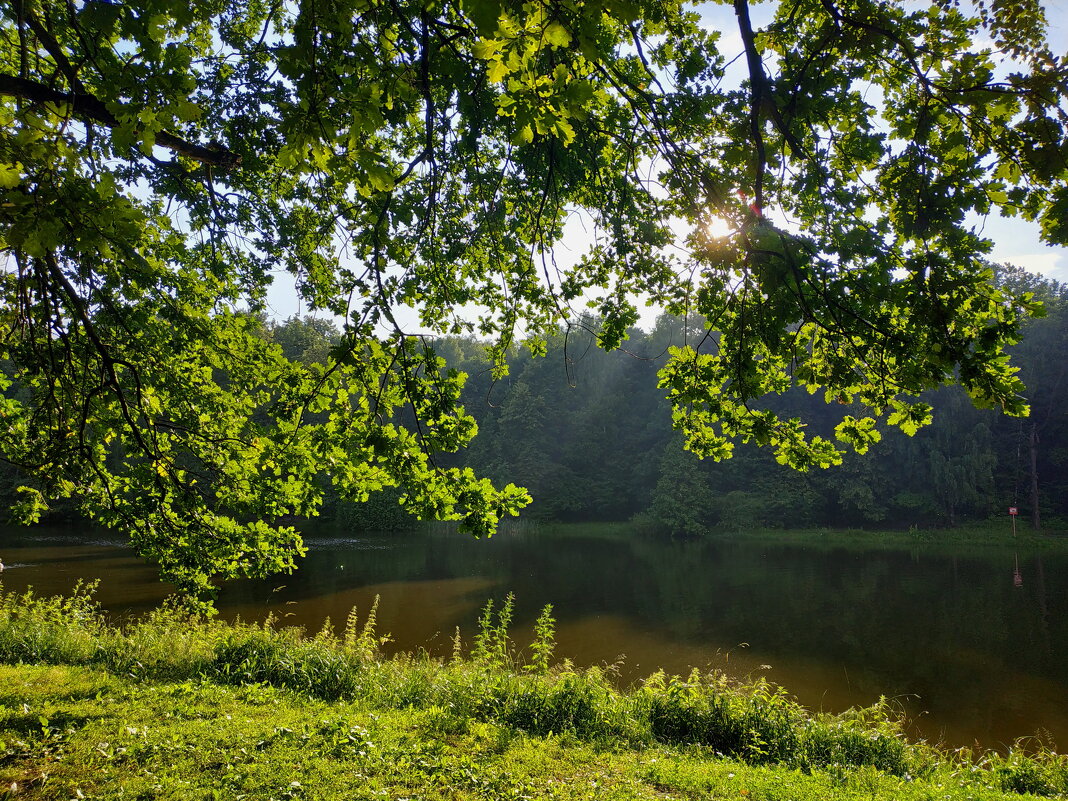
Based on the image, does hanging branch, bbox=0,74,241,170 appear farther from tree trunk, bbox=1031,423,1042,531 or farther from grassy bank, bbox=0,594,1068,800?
tree trunk, bbox=1031,423,1042,531

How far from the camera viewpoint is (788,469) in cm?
4056

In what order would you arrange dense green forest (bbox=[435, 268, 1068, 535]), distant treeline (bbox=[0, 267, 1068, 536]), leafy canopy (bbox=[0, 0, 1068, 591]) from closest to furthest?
leafy canopy (bbox=[0, 0, 1068, 591]) → distant treeline (bbox=[0, 267, 1068, 536]) → dense green forest (bbox=[435, 268, 1068, 535])

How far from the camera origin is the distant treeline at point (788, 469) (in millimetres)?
36375

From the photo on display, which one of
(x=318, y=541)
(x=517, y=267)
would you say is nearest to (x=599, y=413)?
(x=318, y=541)

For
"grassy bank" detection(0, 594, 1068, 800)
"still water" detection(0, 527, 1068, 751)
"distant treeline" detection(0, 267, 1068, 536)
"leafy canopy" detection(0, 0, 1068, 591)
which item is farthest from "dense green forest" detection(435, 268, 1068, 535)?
"leafy canopy" detection(0, 0, 1068, 591)

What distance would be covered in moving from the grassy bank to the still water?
3.03m

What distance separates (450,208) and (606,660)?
31.1ft

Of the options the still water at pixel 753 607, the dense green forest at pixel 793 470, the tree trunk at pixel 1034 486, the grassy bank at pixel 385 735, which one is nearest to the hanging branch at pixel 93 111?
the grassy bank at pixel 385 735

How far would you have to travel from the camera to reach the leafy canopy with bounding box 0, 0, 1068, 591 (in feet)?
7.68

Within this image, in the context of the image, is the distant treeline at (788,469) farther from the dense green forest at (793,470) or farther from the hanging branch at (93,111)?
the hanging branch at (93,111)

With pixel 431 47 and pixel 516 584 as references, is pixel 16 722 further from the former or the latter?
pixel 516 584

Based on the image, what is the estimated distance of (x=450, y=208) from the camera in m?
6.04

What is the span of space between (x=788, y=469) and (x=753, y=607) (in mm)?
25856

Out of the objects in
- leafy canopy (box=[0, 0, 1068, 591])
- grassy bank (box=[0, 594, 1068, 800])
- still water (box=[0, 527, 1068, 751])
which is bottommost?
still water (box=[0, 527, 1068, 751])
